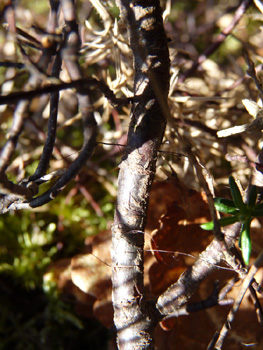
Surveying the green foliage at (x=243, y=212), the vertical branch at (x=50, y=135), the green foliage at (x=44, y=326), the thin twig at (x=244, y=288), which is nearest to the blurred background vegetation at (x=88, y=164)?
the green foliage at (x=44, y=326)

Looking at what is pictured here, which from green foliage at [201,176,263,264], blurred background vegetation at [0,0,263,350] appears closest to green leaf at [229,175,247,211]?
green foliage at [201,176,263,264]

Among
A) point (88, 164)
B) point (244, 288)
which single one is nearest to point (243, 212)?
point (244, 288)

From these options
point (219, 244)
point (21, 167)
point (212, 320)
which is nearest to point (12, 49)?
point (21, 167)

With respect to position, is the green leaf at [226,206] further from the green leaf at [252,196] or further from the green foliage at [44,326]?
the green foliage at [44,326]

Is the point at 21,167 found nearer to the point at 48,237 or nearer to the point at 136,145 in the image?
the point at 48,237

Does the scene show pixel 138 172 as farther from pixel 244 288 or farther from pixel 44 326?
pixel 44 326

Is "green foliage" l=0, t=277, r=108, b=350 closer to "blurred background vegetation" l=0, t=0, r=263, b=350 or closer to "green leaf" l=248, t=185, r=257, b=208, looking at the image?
"blurred background vegetation" l=0, t=0, r=263, b=350
